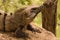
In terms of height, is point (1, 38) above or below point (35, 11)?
below

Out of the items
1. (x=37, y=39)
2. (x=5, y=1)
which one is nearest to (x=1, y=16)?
(x=37, y=39)

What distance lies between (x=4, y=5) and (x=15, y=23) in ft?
2.51

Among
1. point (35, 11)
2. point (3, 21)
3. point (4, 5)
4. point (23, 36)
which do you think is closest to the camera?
point (35, 11)

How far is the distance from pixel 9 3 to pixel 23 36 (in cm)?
84

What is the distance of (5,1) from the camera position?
2.09m

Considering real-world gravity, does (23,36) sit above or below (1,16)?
below

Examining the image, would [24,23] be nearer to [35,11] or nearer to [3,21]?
[35,11]

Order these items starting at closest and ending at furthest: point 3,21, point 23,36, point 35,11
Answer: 1. point 35,11
2. point 23,36
3. point 3,21

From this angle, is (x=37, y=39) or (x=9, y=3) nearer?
(x=37, y=39)

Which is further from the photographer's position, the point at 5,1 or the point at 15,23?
the point at 5,1

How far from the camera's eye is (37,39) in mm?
1407

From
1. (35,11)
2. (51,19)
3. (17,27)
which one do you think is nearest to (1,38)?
(17,27)

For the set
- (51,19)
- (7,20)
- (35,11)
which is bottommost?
(51,19)

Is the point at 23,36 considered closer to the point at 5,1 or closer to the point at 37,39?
the point at 37,39
